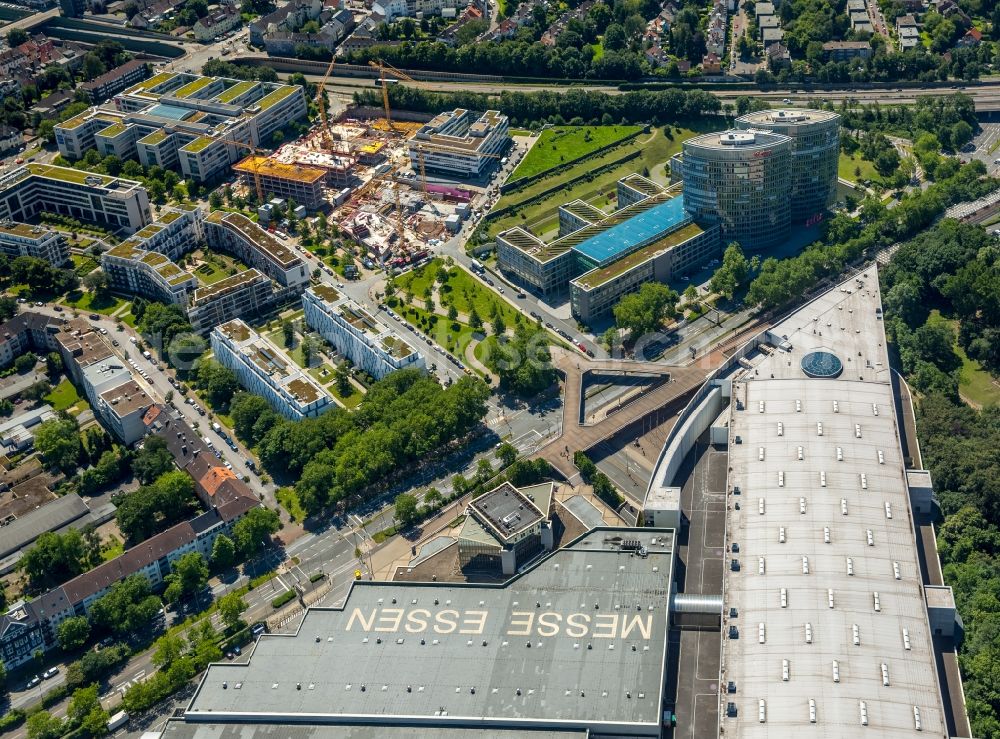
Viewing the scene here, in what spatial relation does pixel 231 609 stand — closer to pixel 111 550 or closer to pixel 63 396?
pixel 111 550

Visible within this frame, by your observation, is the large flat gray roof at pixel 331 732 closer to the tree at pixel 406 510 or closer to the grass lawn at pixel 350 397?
the tree at pixel 406 510

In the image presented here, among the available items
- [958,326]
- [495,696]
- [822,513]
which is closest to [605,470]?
[822,513]

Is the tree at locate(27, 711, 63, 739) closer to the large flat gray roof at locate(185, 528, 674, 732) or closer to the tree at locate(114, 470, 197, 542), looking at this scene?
the large flat gray roof at locate(185, 528, 674, 732)

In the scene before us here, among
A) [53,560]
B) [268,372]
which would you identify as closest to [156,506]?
[53,560]

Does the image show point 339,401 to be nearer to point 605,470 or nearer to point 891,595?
point 605,470

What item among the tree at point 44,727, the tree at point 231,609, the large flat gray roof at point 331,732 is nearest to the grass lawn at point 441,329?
the tree at point 231,609
